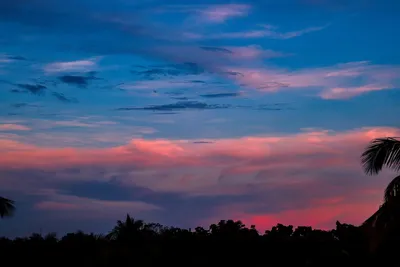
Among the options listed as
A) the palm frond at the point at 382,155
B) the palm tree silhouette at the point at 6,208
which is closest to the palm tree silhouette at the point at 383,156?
the palm frond at the point at 382,155

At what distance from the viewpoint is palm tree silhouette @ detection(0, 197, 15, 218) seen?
3256 centimetres

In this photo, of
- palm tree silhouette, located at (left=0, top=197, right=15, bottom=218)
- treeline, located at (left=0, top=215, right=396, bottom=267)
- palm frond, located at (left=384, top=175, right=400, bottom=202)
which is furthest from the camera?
palm tree silhouette, located at (left=0, top=197, right=15, bottom=218)

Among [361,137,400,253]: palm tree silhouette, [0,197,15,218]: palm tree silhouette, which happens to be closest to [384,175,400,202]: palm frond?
[361,137,400,253]: palm tree silhouette

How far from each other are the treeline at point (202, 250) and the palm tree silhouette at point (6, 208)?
185cm

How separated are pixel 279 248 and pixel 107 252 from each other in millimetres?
6780

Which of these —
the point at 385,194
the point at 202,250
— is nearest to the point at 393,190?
the point at 385,194

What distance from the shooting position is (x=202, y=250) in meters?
26.4

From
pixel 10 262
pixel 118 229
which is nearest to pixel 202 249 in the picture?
pixel 10 262

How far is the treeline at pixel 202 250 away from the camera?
23.5m

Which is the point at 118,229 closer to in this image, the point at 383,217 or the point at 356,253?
the point at 356,253

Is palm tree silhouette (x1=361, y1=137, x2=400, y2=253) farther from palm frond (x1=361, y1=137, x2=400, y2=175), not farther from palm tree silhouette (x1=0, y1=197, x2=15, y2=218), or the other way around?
palm tree silhouette (x1=0, y1=197, x2=15, y2=218)

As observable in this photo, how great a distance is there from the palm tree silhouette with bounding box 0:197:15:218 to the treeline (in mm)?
1853

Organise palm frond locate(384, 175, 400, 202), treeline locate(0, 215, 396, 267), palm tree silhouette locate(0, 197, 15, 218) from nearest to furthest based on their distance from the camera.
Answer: palm frond locate(384, 175, 400, 202), treeline locate(0, 215, 396, 267), palm tree silhouette locate(0, 197, 15, 218)

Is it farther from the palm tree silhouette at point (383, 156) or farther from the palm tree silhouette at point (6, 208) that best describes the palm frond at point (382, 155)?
the palm tree silhouette at point (6, 208)
